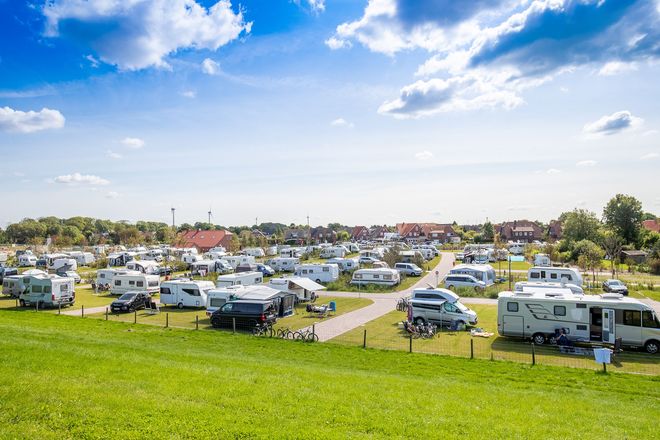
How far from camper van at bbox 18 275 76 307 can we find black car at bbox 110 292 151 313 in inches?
184

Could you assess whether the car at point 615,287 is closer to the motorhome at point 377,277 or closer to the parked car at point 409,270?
the motorhome at point 377,277

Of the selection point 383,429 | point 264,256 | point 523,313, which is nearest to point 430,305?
point 523,313

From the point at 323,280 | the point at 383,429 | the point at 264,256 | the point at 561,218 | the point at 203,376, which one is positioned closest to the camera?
the point at 383,429

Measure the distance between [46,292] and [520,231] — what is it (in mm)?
112323

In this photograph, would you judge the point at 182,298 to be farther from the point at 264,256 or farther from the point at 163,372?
the point at 264,256

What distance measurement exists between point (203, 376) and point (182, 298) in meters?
20.7

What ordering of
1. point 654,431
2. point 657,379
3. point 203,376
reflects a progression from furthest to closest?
point 657,379
point 203,376
point 654,431

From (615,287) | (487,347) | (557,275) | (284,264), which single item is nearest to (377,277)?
(557,275)

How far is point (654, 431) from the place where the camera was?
912 cm

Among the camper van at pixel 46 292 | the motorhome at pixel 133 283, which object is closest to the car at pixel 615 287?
the motorhome at pixel 133 283

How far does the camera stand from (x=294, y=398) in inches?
379

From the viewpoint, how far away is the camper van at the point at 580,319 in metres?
19.3

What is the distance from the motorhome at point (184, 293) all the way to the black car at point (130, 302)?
1.32m

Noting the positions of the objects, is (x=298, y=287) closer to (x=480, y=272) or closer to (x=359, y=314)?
(x=359, y=314)
